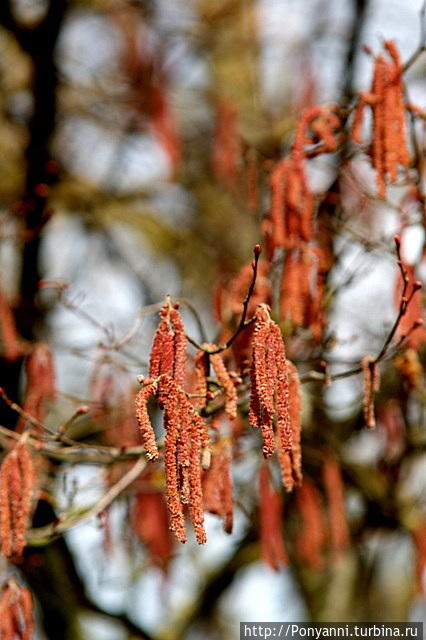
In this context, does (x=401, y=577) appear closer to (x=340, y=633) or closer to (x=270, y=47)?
(x=340, y=633)

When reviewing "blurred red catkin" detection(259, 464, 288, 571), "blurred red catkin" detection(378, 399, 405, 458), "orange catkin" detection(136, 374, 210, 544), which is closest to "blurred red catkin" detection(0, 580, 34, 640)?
"blurred red catkin" detection(259, 464, 288, 571)

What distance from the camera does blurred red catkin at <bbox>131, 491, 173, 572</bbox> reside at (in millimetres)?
4695

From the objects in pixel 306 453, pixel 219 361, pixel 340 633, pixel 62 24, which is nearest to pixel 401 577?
pixel 340 633

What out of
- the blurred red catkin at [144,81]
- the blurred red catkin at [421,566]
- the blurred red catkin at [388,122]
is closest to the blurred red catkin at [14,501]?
the blurred red catkin at [388,122]

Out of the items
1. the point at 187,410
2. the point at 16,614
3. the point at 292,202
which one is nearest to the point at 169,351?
the point at 187,410

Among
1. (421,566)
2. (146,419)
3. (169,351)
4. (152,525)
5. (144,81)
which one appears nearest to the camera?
(146,419)

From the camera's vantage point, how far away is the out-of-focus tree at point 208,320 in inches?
113

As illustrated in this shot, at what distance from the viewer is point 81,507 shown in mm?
3580

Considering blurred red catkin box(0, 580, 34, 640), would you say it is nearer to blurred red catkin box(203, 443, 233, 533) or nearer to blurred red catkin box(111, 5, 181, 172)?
blurred red catkin box(203, 443, 233, 533)

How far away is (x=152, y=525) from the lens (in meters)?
4.69

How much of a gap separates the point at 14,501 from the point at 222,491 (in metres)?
0.64

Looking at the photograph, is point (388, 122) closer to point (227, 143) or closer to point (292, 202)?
point (292, 202)

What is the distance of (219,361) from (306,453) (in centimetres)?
266

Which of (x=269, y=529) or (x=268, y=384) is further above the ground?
(x=268, y=384)
